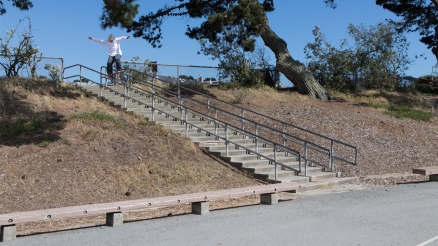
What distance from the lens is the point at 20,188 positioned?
33.4 feet

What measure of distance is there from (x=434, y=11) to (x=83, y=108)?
20.3 meters

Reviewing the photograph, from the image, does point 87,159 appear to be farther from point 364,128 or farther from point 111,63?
point 364,128

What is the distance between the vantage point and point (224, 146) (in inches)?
583

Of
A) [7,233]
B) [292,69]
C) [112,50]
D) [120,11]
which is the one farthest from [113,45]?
[7,233]

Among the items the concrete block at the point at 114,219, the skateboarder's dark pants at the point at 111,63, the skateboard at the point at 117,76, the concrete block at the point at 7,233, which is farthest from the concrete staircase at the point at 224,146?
the concrete block at the point at 7,233

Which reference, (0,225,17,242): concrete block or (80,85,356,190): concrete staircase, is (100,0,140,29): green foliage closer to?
(80,85,356,190): concrete staircase

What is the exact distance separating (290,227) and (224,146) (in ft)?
22.5

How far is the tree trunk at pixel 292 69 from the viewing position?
2352 cm

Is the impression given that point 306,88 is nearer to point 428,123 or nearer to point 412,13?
point 428,123

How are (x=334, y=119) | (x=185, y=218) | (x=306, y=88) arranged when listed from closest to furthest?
1. (x=185, y=218)
2. (x=334, y=119)
3. (x=306, y=88)

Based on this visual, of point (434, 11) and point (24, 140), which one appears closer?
point (24, 140)

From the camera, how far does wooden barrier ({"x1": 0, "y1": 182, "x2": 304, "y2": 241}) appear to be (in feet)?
23.9

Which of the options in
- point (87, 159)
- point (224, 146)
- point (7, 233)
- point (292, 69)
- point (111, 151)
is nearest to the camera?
point (7, 233)

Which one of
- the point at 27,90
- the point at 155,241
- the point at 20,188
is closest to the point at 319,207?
the point at 155,241
